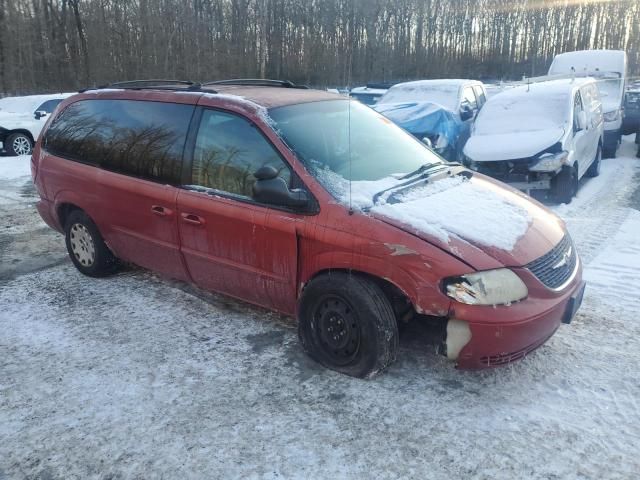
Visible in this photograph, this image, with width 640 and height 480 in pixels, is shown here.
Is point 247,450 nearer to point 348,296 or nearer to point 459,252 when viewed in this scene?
point 348,296

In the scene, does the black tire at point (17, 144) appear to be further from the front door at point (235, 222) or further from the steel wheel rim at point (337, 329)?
the steel wheel rim at point (337, 329)

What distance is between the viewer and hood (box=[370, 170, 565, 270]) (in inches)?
121

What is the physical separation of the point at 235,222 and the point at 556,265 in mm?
2055

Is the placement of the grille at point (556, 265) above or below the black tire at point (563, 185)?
above

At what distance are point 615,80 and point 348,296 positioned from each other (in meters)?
12.9

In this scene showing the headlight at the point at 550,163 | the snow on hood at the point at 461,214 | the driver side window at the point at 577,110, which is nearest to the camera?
the snow on hood at the point at 461,214

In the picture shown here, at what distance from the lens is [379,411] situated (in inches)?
121

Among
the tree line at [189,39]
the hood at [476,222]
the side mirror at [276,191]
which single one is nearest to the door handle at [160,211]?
the side mirror at [276,191]

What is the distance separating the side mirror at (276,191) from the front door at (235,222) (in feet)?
0.32

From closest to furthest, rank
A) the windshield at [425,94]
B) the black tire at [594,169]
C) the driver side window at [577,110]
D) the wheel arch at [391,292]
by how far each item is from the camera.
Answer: the wheel arch at [391,292], the driver side window at [577,110], the black tire at [594,169], the windshield at [425,94]

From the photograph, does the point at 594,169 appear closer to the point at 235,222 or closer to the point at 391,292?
the point at 391,292

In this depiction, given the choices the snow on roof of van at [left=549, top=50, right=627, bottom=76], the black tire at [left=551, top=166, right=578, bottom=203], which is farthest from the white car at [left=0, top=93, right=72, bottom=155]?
the snow on roof of van at [left=549, top=50, right=627, bottom=76]

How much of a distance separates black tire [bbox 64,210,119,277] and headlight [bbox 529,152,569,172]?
5.55m

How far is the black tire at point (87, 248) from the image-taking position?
492 cm
